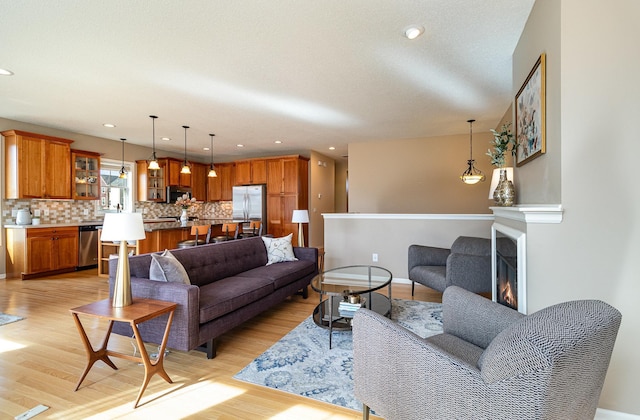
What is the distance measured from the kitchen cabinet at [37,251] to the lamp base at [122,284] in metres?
4.39

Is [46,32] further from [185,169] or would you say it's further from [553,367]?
[553,367]

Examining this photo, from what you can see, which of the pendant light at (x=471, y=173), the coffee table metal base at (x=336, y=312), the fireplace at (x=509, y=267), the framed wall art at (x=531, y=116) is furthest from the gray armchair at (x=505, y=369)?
the pendant light at (x=471, y=173)

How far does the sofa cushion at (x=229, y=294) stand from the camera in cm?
236

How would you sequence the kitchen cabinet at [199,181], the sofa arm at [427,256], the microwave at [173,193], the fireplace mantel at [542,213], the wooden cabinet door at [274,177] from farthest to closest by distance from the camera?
the kitchen cabinet at [199,181] → the microwave at [173,193] → the wooden cabinet door at [274,177] → the sofa arm at [427,256] → the fireplace mantel at [542,213]

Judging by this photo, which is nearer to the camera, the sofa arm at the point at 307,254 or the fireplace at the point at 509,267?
the fireplace at the point at 509,267

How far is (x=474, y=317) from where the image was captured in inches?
63.9

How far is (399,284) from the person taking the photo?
476 cm

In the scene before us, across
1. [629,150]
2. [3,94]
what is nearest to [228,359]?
[629,150]

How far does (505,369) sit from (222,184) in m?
8.02

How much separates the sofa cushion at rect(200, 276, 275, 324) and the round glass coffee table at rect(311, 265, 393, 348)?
527mm

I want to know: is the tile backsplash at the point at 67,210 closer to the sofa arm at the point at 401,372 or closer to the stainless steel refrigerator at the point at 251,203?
the stainless steel refrigerator at the point at 251,203

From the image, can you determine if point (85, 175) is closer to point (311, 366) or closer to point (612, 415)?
point (311, 366)

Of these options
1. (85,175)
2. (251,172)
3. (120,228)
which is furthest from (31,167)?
(120,228)

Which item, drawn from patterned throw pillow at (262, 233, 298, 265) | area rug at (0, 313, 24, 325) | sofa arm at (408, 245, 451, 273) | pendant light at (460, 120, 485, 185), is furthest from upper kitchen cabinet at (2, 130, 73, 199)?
pendant light at (460, 120, 485, 185)
